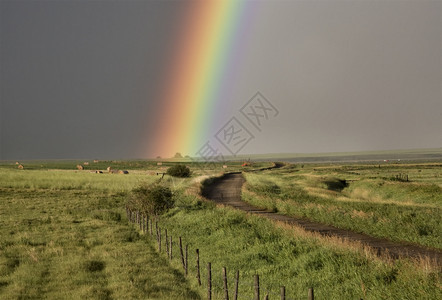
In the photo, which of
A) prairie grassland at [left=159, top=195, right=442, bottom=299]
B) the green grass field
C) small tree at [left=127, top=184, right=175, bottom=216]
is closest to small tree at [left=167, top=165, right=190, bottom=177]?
small tree at [left=127, top=184, right=175, bottom=216]

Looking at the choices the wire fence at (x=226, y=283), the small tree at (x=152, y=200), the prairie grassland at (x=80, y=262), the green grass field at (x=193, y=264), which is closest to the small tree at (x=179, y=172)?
the prairie grassland at (x=80, y=262)

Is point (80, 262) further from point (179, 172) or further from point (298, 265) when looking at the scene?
point (179, 172)

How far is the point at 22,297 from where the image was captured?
13.7 meters

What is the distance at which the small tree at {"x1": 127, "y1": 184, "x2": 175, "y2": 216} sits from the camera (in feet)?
122

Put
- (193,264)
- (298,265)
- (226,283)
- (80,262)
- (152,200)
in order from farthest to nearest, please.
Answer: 1. (152,200)
2. (80,262)
3. (193,264)
4. (298,265)
5. (226,283)

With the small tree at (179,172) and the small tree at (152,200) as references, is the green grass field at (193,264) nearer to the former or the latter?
the small tree at (152,200)

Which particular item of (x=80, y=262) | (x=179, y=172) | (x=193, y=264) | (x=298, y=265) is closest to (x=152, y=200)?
(x=80, y=262)

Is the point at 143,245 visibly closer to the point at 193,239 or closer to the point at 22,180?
the point at 193,239

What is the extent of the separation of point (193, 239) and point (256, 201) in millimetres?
18021

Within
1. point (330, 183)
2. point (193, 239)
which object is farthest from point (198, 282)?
point (330, 183)

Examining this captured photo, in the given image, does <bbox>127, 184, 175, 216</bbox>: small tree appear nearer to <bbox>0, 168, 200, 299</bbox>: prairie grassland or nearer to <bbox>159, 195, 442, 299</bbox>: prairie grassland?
<bbox>0, 168, 200, 299</bbox>: prairie grassland

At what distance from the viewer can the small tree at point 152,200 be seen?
122 ft

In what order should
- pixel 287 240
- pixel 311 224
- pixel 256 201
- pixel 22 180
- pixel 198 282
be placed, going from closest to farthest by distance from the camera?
pixel 198 282, pixel 287 240, pixel 311 224, pixel 256 201, pixel 22 180

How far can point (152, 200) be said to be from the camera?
122 ft
